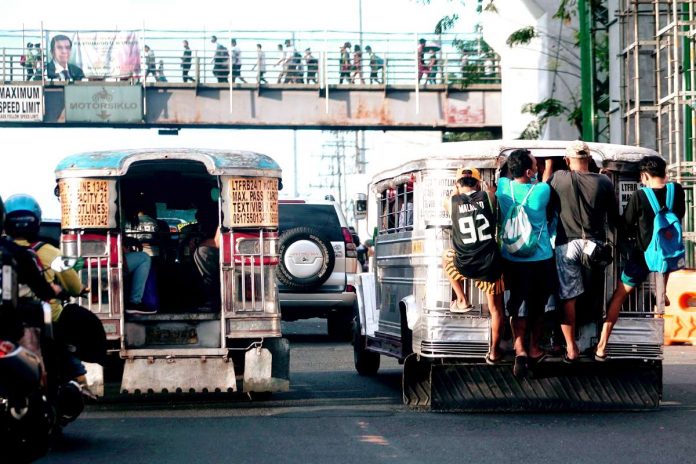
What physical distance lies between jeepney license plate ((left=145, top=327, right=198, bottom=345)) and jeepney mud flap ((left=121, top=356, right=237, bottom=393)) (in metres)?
0.38

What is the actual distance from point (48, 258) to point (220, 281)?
3.37 m

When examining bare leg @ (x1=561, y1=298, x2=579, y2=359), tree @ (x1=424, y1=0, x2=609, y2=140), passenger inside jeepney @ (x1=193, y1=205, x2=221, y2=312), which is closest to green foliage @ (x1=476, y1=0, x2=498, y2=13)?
tree @ (x1=424, y1=0, x2=609, y2=140)

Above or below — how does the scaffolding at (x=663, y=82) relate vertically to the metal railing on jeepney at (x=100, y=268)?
above

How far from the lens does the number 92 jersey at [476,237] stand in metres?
10.7

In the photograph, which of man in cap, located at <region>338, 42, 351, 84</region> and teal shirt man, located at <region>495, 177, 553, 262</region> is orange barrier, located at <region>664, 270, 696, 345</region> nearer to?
teal shirt man, located at <region>495, 177, 553, 262</region>

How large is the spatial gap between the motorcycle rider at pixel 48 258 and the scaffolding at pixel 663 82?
13843mm

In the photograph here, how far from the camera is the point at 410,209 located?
12250 millimetres

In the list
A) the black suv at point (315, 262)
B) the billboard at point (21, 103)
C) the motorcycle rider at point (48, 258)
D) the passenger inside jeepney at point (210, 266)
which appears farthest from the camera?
the billboard at point (21, 103)

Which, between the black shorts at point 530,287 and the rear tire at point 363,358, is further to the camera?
the rear tire at point 363,358

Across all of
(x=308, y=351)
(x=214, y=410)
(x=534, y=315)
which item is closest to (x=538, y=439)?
(x=534, y=315)

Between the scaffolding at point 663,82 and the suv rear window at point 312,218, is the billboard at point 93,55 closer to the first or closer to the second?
the scaffolding at point 663,82

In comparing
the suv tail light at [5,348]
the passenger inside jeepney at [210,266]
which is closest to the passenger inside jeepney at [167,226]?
the passenger inside jeepney at [210,266]

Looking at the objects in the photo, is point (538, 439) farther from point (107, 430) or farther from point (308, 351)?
point (308, 351)

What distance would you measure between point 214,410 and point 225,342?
1.93 feet
